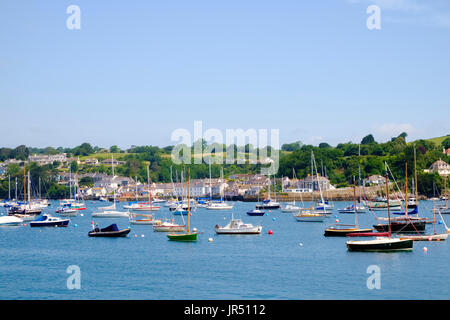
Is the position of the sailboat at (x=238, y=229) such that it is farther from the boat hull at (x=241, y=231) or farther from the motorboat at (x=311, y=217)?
the motorboat at (x=311, y=217)

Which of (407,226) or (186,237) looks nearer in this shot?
(186,237)

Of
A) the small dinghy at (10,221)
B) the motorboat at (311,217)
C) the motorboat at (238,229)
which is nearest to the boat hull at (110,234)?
the motorboat at (238,229)

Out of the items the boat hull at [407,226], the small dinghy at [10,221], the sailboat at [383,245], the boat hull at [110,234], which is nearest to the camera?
the sailboat at [383,245]

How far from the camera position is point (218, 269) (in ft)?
120

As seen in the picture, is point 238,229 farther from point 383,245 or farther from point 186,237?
point 383,245

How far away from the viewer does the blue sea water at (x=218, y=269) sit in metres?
30.2

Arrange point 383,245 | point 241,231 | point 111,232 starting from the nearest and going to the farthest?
point 383,245 → point 111,232 → point 241,231

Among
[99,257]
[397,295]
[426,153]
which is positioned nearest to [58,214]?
[99,257]

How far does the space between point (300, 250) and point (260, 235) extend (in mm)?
11589

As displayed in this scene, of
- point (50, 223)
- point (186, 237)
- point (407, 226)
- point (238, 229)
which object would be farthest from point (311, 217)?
point (50, 223)

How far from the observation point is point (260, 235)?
56.3m

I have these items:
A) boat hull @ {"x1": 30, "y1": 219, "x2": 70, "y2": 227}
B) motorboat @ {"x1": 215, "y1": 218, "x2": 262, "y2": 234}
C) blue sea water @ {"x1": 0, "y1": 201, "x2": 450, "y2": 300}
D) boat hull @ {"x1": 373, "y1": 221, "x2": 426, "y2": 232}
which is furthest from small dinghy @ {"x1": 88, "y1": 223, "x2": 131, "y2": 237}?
boat hull @ {"x1": 373, "y1": 221, "x2": 426, "y2": 232}

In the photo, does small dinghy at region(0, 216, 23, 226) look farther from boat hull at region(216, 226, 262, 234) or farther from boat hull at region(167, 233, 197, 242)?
boat hull at region(167, 233, 197, 242)
